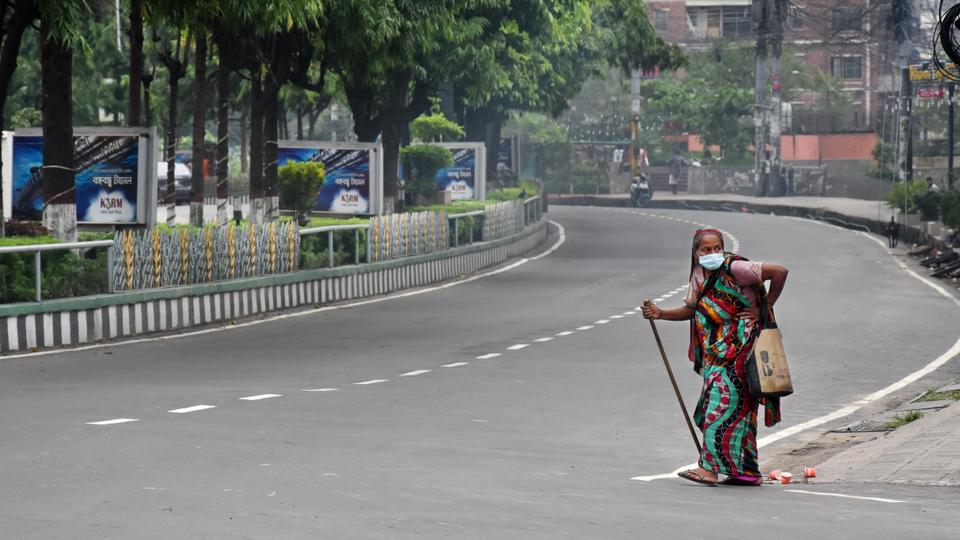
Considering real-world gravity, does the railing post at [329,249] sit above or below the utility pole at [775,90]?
below

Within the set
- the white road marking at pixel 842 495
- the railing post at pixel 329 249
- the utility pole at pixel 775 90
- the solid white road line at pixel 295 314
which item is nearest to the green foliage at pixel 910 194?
the solid white road line at pixel 295 314

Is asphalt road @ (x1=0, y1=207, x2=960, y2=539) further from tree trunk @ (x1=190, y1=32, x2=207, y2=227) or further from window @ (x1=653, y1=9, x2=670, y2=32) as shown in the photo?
window @ (x1=653, y1=9, x2=670, y2=32)

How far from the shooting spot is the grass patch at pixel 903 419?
14.4 meters

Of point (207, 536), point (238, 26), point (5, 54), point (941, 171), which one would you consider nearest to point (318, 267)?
point (238, 26)

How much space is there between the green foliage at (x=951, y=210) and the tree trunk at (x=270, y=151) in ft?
51.7

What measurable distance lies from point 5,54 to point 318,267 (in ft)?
23.8

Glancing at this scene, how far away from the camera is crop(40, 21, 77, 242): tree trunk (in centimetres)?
2381

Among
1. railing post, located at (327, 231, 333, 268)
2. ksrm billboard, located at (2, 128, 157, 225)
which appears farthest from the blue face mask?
railing post, located at (327, 231, 333, 268)

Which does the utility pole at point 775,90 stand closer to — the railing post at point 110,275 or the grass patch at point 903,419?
the railing post at point 110,275

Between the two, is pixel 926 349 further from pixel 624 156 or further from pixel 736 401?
pixel 624 156

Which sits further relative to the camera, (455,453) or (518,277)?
(518,277)

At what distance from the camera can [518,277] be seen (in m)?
37.0

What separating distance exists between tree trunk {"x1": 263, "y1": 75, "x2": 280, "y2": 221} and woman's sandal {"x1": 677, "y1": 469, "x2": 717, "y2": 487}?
22328 millimetres

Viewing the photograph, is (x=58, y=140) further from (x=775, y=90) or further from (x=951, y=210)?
(x=775, y=90)
